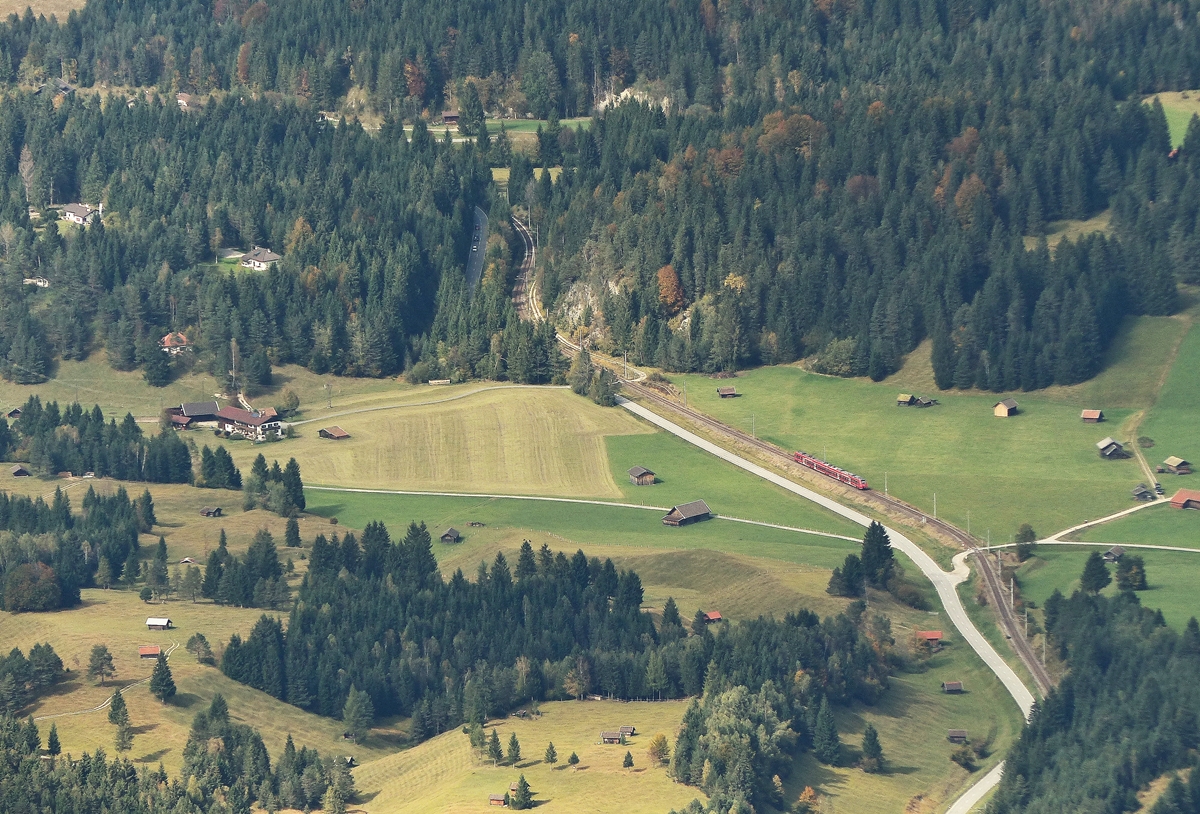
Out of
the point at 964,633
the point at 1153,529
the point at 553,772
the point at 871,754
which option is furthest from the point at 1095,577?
the point at 553,772

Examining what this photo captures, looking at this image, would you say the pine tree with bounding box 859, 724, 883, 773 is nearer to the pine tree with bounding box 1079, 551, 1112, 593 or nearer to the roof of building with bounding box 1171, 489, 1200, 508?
the pine tree with bounding box 1079, 551, 1112, 593

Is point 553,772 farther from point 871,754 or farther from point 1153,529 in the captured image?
point 1153,529

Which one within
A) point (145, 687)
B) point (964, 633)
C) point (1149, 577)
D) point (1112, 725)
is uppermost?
point (145, 687)

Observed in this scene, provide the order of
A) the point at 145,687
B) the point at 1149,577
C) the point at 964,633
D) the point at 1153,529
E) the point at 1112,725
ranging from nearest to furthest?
the point at 1112,725 < the point at 145,687 < the point at 964,633 < the point at 1149,577 < the point at 1153,529

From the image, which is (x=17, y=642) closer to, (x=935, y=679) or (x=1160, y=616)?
(x=935, y=679)

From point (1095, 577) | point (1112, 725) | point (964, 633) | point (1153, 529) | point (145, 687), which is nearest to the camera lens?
point (1112, 725)

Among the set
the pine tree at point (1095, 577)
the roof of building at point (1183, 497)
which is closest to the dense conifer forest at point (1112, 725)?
the pine tree at point (1095, 577)
